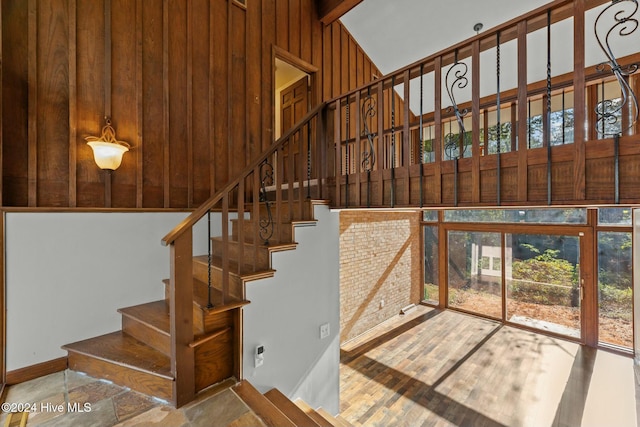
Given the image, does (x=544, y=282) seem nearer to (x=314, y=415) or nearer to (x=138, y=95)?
(x=314, y=415)

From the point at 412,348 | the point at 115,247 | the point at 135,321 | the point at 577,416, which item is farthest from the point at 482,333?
the point at 115,247

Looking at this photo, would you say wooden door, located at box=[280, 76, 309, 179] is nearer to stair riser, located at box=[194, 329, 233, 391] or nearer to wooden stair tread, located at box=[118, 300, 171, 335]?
wooden stair tread, located at box=[118, 300, 171, 335]

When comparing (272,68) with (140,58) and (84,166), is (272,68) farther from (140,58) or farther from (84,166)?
(84,166)

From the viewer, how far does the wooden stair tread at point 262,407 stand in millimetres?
1740

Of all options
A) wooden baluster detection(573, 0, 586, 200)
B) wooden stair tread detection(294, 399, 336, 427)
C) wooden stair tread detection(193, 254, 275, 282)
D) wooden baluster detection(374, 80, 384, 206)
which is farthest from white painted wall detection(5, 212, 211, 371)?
wooden baluster detection(573, 0, 586, 200)

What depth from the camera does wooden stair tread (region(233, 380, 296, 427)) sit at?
174 centimetres

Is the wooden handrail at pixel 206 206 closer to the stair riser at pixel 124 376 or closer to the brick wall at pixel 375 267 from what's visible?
the stair riser at pixel 124 376

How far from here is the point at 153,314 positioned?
94.8 inches

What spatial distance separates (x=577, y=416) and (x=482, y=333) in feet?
6.97

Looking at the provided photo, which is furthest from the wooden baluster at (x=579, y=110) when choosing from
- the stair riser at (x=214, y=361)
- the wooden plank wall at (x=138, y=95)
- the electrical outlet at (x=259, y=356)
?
the wooden plank wall at (x=138, y=95)

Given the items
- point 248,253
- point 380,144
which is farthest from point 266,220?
point 380,144

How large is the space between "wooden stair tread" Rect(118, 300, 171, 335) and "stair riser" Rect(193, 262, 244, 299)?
16.2 inches

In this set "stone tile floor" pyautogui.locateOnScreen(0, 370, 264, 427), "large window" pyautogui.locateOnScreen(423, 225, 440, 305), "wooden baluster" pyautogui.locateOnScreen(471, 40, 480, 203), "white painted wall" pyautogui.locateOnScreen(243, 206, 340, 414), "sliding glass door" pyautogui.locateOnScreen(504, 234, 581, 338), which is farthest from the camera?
"large window" pyautogui.locateOnScreen(423, 225, 440, 305)

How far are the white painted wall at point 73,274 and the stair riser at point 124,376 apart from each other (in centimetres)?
25
